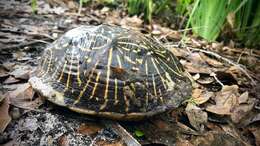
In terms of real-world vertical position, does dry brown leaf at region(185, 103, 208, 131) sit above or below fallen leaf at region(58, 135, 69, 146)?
above

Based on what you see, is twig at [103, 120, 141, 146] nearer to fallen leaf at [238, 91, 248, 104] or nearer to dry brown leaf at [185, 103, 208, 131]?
dry brown leaf at [185, 103, 208, 131]

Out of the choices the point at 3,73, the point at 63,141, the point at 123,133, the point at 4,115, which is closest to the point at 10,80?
the point at 3,73

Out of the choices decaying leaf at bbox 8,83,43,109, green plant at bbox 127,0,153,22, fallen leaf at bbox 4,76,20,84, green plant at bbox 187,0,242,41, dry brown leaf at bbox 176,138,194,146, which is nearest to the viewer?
dry brown leaf at bbox 176,138,194,146

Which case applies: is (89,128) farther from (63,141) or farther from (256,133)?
(256,133)

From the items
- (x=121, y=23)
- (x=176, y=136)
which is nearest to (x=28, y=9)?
(x=121, y=23)

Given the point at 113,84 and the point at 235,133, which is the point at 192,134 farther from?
the point at 113,84

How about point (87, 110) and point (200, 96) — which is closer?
point (87, 110)

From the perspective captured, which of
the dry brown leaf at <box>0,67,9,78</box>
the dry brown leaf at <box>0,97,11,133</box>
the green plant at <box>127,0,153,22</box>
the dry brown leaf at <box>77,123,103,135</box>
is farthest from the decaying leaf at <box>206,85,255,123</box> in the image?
the green plant at <box>127,0,153,22</box>
